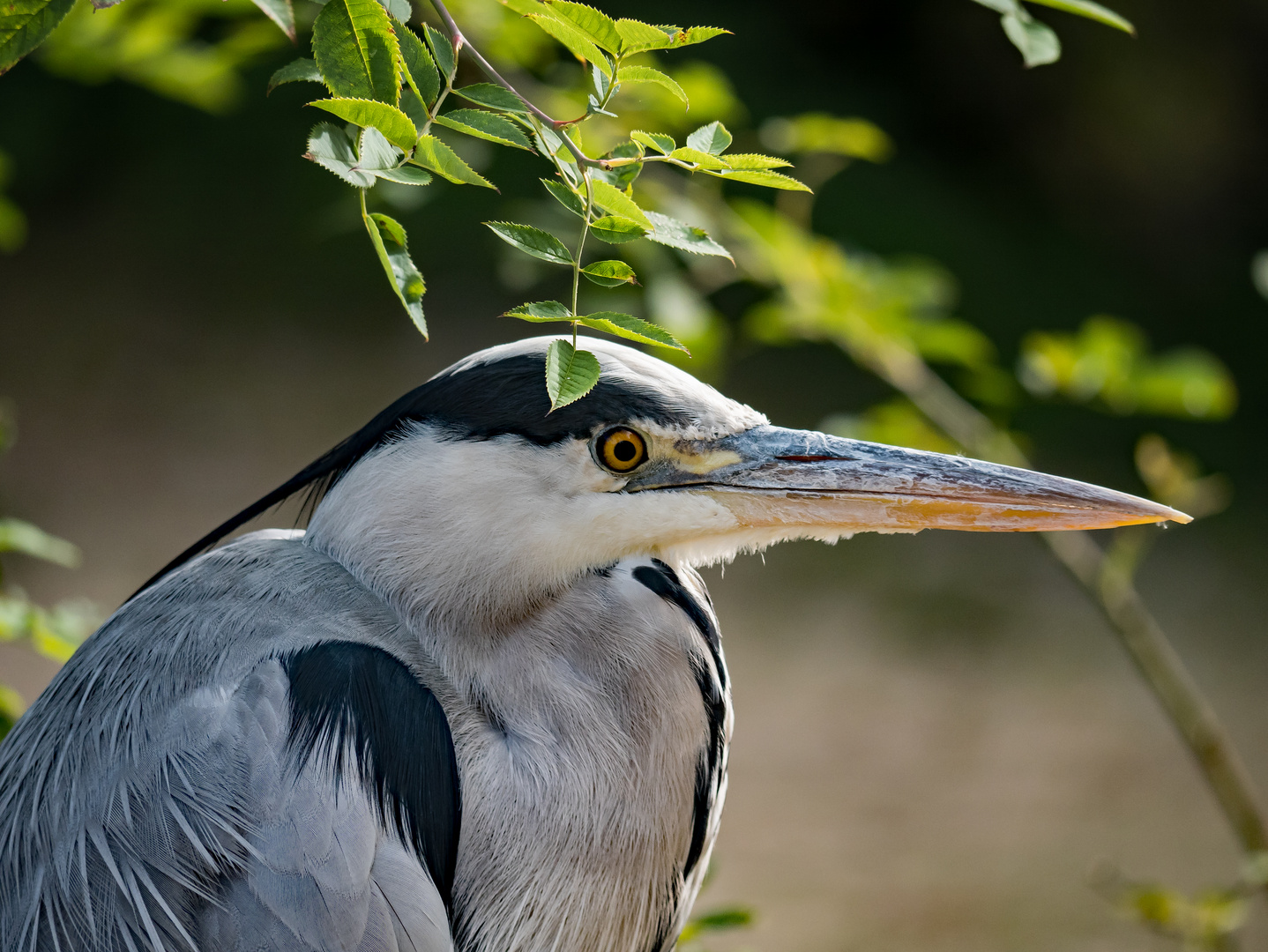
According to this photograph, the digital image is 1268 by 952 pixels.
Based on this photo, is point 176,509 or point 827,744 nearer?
point 827,744

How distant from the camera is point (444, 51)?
83cm

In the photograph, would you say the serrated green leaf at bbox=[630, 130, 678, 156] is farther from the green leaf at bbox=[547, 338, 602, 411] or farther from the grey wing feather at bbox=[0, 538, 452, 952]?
the grey wing feather at bbox=[0, 538, 452, 952]

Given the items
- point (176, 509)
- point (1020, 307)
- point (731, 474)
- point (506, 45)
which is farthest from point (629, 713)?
point (1020, 307)

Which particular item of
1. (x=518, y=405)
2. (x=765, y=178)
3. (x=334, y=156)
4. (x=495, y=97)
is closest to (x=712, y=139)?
(x=765, y=178)

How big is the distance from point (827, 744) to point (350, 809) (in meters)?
3.32

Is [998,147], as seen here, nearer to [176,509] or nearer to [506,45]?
[176,509]

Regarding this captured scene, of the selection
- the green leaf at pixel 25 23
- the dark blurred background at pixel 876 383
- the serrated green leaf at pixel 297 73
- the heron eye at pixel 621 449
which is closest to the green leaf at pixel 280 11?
the serrated green leaf at pixel 297 73

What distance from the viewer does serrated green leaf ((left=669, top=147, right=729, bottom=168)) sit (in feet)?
2.64

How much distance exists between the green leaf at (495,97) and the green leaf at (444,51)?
16 mm

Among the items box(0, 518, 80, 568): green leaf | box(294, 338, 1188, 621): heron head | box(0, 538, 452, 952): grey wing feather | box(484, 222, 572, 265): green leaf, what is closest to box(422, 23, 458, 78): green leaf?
box(484, 222, 572, 265): green leaf

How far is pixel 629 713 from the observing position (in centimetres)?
126

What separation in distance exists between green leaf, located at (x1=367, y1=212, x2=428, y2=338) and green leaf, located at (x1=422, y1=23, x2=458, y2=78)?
11 centimetres

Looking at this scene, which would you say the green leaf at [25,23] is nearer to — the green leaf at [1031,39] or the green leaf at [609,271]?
the green leaf at [609,271]

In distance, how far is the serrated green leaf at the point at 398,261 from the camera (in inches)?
32.9
